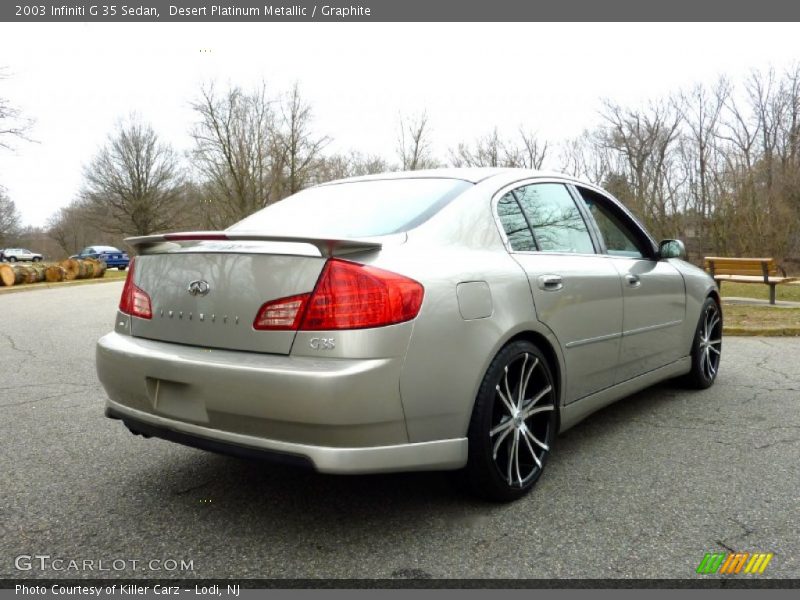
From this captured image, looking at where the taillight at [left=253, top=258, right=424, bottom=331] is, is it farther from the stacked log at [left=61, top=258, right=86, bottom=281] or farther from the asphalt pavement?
the stacked log at [left=61, top=258, right=86, bottom=281]

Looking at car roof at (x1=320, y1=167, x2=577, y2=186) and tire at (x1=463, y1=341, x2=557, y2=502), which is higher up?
car roof at (x1=320, y1=167, x2=577, y2=186)

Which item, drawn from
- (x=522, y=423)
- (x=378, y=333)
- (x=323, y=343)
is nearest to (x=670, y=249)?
(x=522, y=423)

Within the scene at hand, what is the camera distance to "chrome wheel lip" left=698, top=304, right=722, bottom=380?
16.1ft

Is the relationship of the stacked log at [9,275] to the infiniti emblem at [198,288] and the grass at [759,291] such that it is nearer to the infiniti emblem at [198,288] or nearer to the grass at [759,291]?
the grass at [759,291]

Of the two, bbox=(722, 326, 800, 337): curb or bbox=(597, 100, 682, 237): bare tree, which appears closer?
bbox=(722, 326, 800, 337): curb

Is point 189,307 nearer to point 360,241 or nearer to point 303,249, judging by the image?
point 303,249

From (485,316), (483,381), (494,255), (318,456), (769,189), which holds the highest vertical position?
(769,189)

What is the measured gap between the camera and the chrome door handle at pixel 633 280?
3.80 m

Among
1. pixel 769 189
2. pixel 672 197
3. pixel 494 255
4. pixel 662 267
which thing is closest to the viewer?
pixel 494 255

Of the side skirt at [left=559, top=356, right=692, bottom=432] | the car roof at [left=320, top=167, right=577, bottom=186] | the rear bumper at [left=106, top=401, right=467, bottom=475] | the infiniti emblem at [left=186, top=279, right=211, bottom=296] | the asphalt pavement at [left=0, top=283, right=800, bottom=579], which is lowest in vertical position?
the asphalt pavement at [left=0, top=283, right=800, bottom=579]

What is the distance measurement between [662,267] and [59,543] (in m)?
3.85

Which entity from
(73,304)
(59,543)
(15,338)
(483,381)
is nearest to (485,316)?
(483,381)

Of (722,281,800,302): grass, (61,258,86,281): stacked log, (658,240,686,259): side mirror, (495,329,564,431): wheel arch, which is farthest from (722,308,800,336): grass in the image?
(61,258,86,281): stacked log

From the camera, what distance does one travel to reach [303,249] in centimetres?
244
